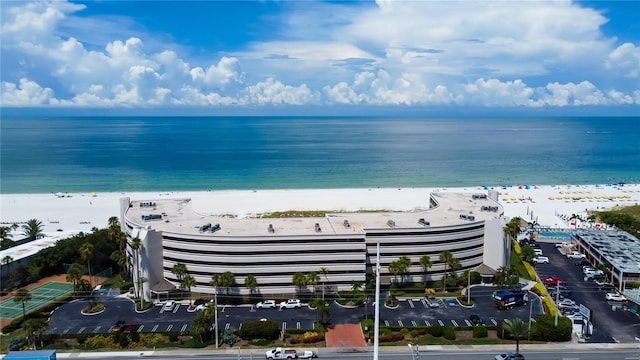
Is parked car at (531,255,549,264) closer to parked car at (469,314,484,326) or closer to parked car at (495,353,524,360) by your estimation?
parked car at (469,314,484,326)

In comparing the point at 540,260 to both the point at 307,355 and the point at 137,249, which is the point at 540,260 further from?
the point at 137,249

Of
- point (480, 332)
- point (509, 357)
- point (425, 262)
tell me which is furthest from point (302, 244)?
point (509, 357)

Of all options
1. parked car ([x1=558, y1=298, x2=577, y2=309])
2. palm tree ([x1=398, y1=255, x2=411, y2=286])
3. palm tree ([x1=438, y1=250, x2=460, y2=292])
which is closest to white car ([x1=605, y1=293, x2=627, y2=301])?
parked car ([x1=558, y1=298, x2=577, y2=309])

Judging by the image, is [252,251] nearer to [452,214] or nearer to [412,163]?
[452,214]

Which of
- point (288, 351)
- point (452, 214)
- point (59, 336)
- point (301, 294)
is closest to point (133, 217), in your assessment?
point (59, 336)

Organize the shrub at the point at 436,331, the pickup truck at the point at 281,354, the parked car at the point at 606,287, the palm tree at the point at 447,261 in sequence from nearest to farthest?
the pickup truck at the point at 281,354 → the shrub at the point at 436,331 → the palm tree at the point at 447,261 → the parked car at the point at 606,287

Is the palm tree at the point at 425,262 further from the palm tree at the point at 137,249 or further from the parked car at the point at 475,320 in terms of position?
the palm tree at the point at 137,249

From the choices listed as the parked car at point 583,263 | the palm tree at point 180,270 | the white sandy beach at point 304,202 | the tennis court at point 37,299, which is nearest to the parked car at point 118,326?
the palm tree at point 180,270
